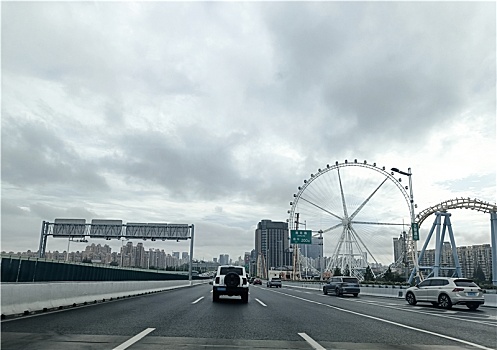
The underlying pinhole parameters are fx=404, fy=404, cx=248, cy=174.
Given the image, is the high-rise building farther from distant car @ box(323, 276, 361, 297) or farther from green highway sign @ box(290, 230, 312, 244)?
distant car @ box(323, 276, 361, 297)

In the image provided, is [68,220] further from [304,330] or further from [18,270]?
[304,330]

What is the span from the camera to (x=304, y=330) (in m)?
10.4

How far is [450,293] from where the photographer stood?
19812 mm

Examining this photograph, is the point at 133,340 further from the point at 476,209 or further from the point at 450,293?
the point at 476,209

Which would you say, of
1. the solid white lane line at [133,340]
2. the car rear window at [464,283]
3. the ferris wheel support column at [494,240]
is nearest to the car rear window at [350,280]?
the car rear window at [464,283]

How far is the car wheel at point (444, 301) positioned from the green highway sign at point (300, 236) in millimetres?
40402

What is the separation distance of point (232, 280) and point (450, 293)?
10.8 meters

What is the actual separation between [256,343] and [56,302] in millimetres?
8912

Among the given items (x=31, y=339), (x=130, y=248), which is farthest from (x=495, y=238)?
(x=130, y=248)

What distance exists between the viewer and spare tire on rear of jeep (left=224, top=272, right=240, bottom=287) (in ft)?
67.4

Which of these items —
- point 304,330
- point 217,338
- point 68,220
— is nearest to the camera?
point 217,338

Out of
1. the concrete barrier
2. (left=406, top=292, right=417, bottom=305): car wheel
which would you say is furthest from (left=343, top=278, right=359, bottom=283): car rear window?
the concrete barrier

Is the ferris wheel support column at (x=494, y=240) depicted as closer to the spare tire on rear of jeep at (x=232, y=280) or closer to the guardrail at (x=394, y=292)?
the guardrail at (x=394, y=292)

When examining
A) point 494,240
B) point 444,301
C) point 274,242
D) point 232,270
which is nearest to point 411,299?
point 444,301
